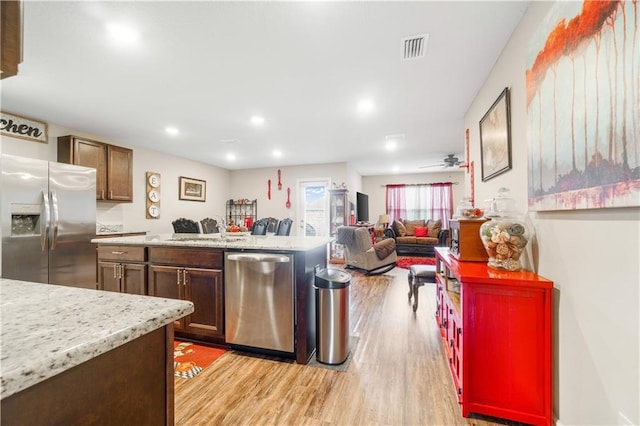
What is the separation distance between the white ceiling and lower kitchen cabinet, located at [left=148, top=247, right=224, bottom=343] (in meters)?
1.62

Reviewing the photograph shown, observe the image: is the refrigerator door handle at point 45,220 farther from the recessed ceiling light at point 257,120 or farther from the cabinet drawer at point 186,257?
the recessed ceiling light at point 257,120

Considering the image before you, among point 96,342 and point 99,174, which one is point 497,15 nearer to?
point 96,342

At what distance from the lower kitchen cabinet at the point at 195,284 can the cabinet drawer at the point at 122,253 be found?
14 centimetres

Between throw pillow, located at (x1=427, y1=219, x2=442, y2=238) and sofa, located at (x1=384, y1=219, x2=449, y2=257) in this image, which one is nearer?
sofa, located at (x1=384, y1=219, x2=449, y2=257)

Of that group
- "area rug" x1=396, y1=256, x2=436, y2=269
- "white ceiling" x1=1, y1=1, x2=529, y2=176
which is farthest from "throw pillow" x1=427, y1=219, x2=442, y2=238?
"white ceiling" x1=1, y1=1, x2=529, y2=176

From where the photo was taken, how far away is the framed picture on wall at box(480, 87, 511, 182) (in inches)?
77.4

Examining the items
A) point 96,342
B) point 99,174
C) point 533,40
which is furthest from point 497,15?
point 99,174

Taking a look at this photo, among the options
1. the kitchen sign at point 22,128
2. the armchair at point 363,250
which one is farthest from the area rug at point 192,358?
the kitchen sign at point 22,128

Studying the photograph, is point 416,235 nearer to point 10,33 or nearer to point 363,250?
point 363,250

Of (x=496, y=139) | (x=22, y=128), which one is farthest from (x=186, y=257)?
(x=22, y=128)

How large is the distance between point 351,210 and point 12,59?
638 cm

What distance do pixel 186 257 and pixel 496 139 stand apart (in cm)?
285

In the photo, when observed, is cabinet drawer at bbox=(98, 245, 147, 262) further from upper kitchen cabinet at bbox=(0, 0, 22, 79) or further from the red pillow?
the red pillow

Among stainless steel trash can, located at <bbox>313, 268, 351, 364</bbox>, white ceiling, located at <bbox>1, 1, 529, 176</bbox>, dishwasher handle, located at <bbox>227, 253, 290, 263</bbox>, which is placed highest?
white ceiling, located at <bbox>1, 1, 529, 176</bbox>
